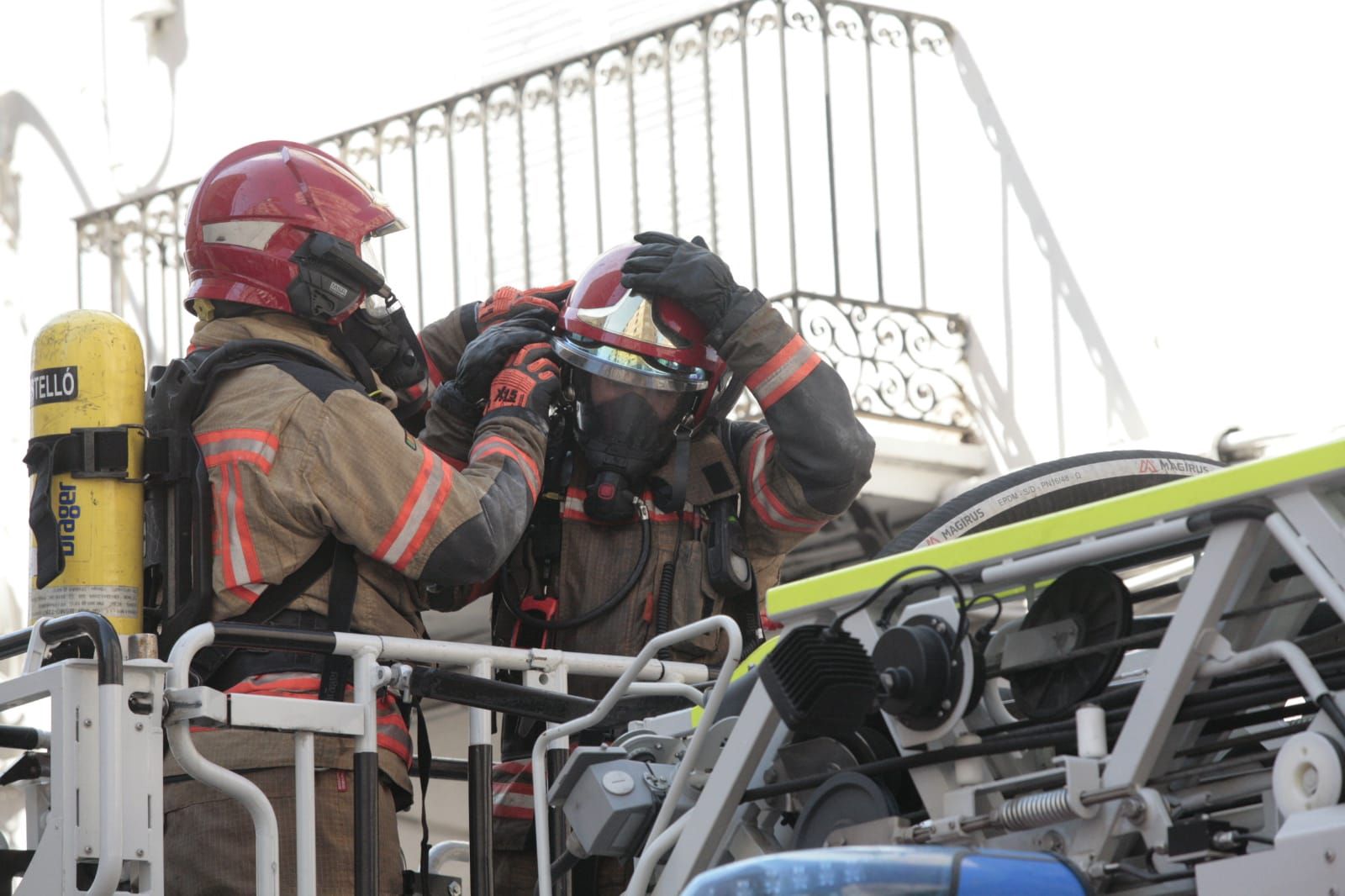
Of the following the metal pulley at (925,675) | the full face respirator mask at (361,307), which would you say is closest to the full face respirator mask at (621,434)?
the full face respirator mask at (361,307)

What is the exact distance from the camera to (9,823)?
39.0 ft

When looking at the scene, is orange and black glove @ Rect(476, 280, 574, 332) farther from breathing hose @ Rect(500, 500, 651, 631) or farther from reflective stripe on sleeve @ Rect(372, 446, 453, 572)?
reflective stripe on sleeve @ Rect(372, 446, 453, 572)

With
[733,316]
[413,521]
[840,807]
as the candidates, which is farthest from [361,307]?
[840,807]

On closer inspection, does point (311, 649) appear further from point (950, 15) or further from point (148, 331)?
point (148, 331)

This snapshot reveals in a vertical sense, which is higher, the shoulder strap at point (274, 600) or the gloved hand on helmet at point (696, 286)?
the gloved hand on helmet at point (696, 286)

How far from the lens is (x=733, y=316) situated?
559 cm

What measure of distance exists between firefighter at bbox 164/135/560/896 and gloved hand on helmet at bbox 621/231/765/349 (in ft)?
1.07

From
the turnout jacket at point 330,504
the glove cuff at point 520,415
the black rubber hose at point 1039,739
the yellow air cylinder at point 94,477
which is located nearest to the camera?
the black rubber hose at point 1039,739

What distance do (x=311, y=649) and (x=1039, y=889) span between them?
2011 mm

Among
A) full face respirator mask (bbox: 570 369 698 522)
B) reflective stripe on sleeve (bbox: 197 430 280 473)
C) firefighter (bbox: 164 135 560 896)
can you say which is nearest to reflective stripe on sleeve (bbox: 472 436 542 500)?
firefighter (bbox: 164 135 560 896)

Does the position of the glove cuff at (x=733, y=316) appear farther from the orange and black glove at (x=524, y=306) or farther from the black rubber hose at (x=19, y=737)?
the black rubber hose at (x=19, y=737)

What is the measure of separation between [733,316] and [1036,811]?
2.34m

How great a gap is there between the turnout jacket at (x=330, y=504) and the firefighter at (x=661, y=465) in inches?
18.9

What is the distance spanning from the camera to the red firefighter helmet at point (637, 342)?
222 inches
